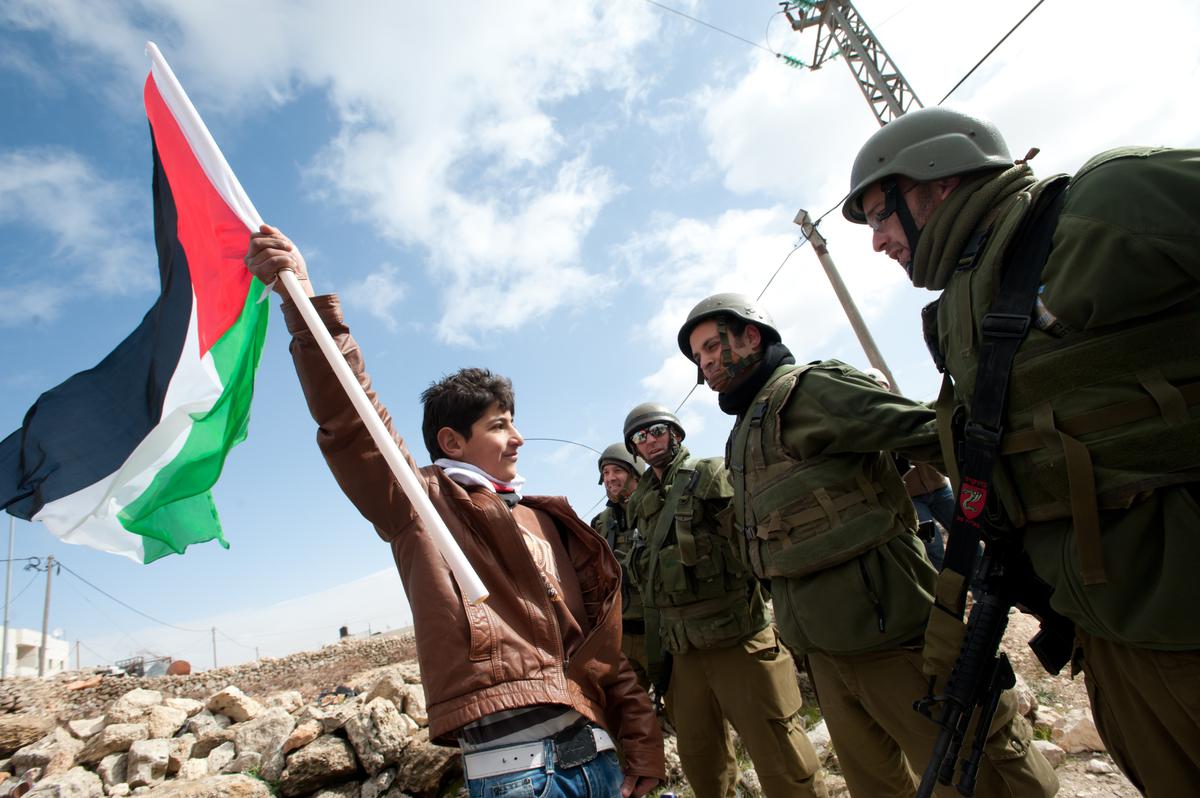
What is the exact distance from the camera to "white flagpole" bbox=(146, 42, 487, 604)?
1778 millimetres

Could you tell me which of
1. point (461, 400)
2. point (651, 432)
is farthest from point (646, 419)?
point (461, 400)

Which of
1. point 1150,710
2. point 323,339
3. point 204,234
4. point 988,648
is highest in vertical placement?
point 204,234

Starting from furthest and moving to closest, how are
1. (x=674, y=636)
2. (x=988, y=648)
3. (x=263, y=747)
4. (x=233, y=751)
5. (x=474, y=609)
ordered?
(x=233, y=751) → (x=263, y=747) → (x=674, y=636) → (x=988, y=648) → (x=474, y=609)

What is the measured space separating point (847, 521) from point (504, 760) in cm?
174

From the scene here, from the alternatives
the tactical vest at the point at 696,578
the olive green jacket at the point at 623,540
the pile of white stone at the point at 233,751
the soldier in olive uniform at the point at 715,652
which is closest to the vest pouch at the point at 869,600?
the soldier in olive uniform at the point at 715,652

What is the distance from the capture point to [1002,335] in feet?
6.02

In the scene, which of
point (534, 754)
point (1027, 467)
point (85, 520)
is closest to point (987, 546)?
point (1027, 467)

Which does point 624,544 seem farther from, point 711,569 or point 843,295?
point 843,295

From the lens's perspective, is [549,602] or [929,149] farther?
[929,149]

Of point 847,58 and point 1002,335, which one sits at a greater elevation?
point 847,58

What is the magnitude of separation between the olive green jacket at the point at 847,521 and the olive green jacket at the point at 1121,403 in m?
0.82

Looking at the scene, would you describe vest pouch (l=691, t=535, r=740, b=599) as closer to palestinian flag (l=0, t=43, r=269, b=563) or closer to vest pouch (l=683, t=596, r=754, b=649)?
vest pouch (l=683, t=596, r=754, b=649)

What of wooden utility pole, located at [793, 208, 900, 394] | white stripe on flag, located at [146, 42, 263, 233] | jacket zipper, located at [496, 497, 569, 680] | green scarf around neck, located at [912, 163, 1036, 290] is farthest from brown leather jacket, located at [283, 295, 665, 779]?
wooden utility pole, located at [793, 208, 900, 394]

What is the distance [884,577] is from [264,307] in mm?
3051
